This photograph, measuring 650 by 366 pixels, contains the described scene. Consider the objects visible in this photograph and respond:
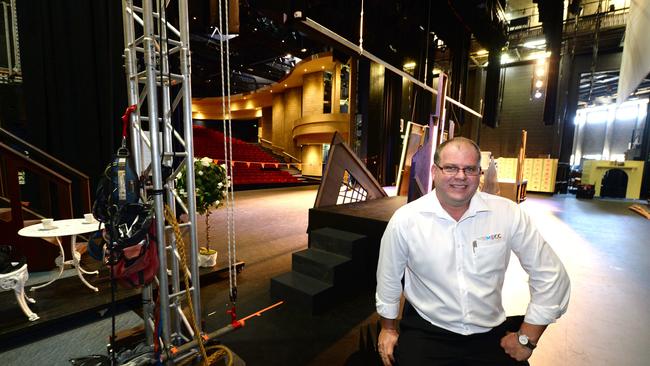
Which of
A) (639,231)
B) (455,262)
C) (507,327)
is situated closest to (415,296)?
(455,262)

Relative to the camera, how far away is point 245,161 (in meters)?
12.0

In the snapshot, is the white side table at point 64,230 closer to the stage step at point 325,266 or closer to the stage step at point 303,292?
the stage step at point 303,292

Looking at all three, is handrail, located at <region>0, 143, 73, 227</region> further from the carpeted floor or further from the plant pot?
the plant pot

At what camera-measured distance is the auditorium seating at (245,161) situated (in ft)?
38.8

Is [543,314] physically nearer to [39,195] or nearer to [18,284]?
[18,284]

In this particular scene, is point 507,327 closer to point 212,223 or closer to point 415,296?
point 415,296

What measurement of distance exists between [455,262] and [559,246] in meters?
4.48

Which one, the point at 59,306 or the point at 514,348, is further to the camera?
the point at 59,306

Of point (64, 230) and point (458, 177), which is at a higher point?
point (458, 177)

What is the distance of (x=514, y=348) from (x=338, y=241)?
1.82m

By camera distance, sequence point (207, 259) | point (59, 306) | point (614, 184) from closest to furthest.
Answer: point (59, 306)
point (207, 259)
point (614, 184)

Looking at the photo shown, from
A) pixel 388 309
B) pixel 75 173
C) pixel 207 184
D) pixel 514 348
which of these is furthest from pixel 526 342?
pixel 75 173

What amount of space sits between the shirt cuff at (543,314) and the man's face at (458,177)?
534 millimetres

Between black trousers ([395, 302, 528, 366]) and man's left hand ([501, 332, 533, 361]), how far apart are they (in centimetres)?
3
